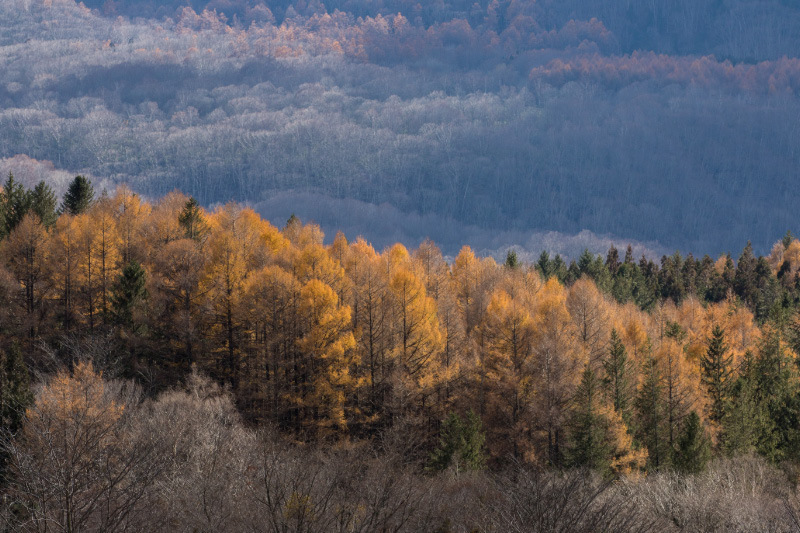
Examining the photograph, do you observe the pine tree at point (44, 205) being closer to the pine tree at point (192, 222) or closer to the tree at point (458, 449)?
the pine tree at point (192, 222)

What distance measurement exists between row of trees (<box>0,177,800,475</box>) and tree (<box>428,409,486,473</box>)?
0.56 feet

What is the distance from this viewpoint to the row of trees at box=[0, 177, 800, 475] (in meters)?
64.6

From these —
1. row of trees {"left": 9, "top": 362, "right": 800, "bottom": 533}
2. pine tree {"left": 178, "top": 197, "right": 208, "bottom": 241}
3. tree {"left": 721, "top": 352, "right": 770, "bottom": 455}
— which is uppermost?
pine tree {"left": 178, "top": 197, "right": 208, "bottom": 241}

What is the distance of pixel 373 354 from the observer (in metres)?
70.0

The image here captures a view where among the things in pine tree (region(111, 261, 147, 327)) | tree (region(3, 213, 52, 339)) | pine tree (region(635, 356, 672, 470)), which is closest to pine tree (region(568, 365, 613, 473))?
pine tree (region(635, 356, 672, 470))

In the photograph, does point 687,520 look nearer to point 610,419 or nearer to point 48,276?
point 610,419

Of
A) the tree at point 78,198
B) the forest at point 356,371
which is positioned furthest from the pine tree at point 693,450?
the tree at point 78,198

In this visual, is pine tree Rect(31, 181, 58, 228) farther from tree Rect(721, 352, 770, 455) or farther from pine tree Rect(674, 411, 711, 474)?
tree Rect(721, 352, 770, 455)

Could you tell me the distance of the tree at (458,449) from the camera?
57.4m

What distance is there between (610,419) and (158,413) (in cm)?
3500

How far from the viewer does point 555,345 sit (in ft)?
224

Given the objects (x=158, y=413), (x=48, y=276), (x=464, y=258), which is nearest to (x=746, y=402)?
(x=158, y=413)

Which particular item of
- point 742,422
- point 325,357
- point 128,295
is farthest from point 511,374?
point 128,295

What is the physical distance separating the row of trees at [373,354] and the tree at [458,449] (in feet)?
0.56
